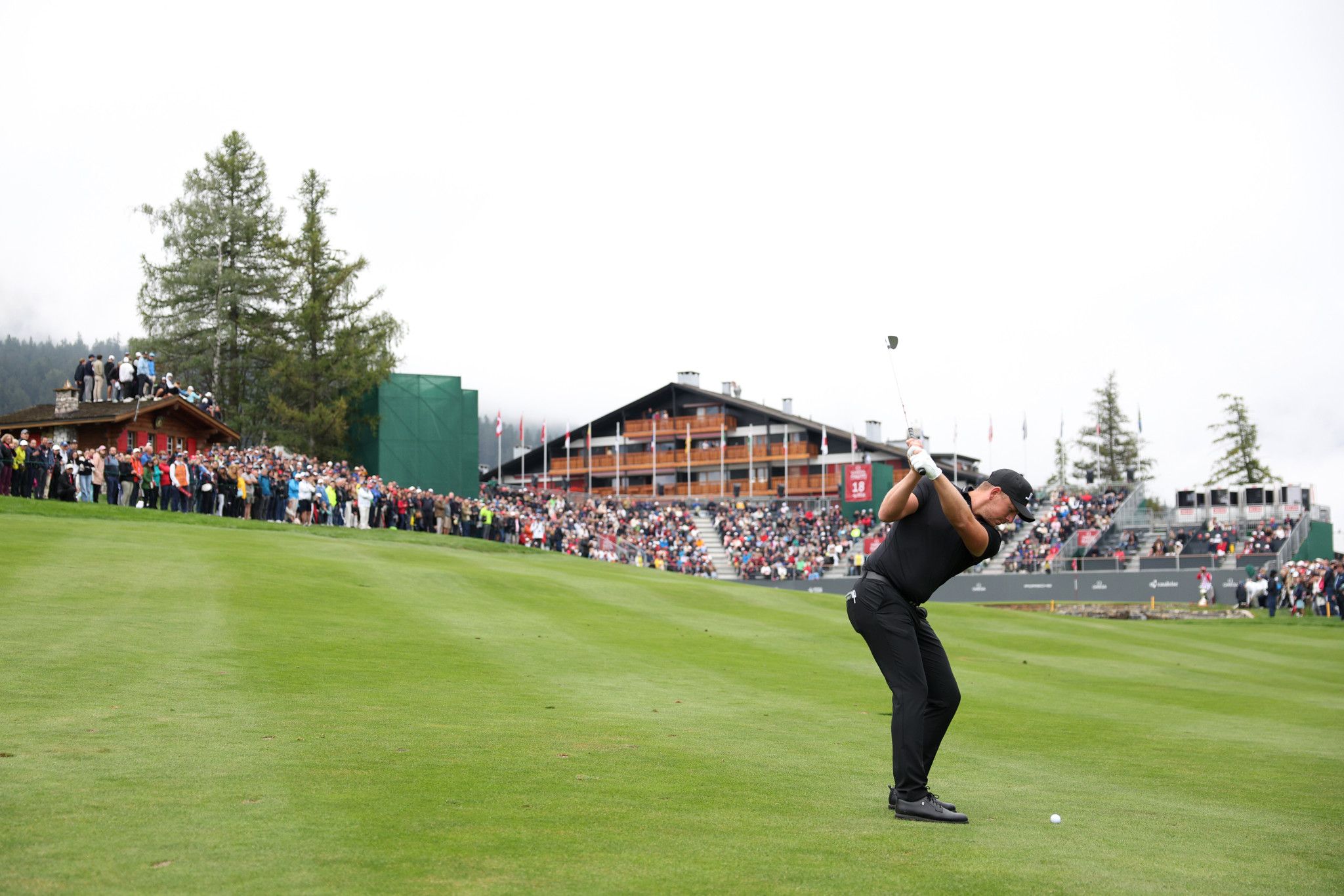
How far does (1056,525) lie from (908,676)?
2327 inches

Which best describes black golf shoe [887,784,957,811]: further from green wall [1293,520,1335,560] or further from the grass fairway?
green wall [1293,520,1335,560]

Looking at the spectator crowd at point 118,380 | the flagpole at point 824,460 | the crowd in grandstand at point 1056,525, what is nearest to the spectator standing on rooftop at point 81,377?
the spectator crowd at point 118,380

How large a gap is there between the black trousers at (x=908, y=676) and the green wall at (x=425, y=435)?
6184cm

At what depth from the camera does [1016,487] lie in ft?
25.9

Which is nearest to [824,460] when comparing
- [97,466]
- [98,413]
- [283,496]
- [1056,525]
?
[1056,525]

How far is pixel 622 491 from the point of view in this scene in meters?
103

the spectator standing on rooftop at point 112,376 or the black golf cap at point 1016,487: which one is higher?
the spectator standing on rooftop at point 112,376

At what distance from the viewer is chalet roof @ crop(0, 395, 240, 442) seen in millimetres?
44281

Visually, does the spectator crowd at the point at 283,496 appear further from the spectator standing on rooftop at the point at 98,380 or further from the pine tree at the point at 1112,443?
the pine tree at the point at 1112,443

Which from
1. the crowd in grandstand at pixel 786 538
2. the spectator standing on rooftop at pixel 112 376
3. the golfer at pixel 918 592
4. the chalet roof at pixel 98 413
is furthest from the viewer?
the crowd in grandstand at pixel 786 538

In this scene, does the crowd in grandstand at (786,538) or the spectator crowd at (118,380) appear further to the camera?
the crowd in grandstand at (786,538)

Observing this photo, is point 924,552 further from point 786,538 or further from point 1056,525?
point 786,538

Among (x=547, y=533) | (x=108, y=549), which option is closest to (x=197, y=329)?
(x=547, y=533)

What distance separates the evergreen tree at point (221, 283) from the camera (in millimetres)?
71938
